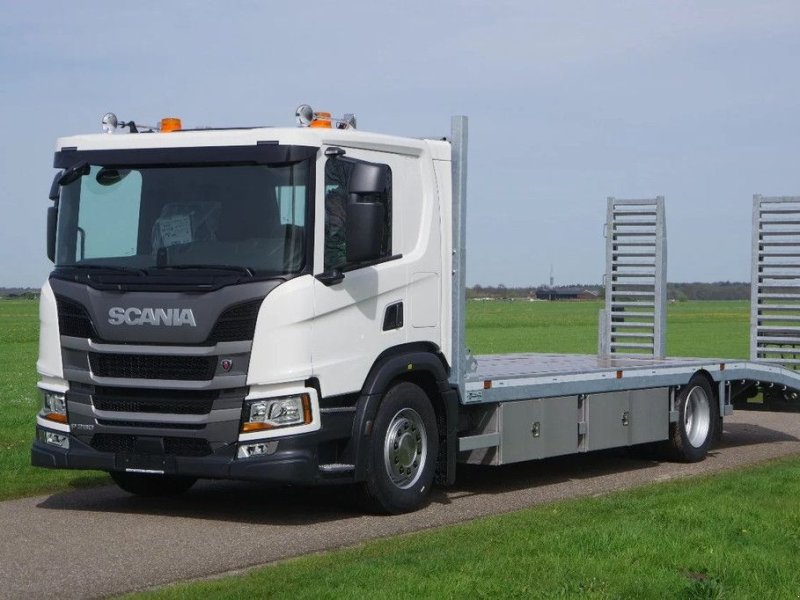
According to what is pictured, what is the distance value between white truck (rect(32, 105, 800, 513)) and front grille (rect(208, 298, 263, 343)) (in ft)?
0.04

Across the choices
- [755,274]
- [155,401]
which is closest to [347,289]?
[155,401]

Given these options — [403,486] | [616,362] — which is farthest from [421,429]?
[616,362]

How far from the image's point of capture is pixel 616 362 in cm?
1444

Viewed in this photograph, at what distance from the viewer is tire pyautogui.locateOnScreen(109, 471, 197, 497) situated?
11.2 meters

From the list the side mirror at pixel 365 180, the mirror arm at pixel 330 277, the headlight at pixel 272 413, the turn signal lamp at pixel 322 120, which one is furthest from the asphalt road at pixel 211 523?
the turn signal lamp at pixel 322 120

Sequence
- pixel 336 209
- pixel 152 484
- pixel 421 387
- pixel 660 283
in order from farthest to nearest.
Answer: pixel 660 283
pixel 152 484
pixel 421 387
pixel 336 209

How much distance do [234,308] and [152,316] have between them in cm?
62

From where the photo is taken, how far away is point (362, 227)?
9.59 m

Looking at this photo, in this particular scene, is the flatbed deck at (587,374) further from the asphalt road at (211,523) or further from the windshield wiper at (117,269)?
the windshield wiper at (117,269)

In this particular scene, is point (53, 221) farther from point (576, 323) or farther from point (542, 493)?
point (576, 323)

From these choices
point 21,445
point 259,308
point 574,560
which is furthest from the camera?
point 21,445

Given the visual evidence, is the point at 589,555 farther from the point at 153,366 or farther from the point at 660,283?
the point at 660,283

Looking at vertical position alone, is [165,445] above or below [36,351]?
above

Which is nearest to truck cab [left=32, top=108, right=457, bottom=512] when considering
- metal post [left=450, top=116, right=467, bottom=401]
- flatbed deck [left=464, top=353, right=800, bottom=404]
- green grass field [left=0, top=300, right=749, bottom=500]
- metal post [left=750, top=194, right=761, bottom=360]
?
metal post [left=450, top=116, right=467, bottom=401]
